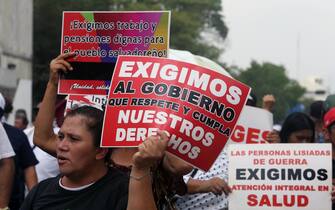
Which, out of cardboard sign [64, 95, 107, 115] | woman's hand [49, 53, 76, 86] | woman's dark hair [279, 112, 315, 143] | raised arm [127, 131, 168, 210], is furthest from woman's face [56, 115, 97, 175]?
woman's dark hair [279, 112, 315, 143]

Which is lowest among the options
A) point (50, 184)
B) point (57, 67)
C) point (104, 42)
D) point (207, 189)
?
point (207, 189)

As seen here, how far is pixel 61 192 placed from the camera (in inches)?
146

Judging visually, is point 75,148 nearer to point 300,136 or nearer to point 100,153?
point 100,153

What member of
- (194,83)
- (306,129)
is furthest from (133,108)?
(306,129)

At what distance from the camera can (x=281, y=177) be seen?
15.0 feet

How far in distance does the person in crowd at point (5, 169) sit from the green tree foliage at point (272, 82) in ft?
235

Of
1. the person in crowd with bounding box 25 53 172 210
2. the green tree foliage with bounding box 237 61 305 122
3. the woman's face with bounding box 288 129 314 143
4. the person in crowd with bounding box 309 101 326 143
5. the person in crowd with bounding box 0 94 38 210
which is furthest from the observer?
the green tree foliage with bounding box 237 61 305 122

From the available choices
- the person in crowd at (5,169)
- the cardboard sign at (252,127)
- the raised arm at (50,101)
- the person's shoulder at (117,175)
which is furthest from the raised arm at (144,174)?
the person in crowd at (5,169)

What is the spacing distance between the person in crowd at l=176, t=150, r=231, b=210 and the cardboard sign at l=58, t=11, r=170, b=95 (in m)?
0.75

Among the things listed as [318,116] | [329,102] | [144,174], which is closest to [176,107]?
[144,174]

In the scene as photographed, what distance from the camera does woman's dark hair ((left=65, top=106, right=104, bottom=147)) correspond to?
3.76 m

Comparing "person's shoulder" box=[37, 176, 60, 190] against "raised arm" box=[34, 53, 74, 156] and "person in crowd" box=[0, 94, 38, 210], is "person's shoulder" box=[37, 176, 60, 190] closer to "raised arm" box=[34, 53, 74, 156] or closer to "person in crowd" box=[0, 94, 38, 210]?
"raised arm" box=[34, 53, 74, 156]

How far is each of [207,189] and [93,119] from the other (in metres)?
1.05

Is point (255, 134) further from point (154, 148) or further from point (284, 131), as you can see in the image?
point (154, 148)
